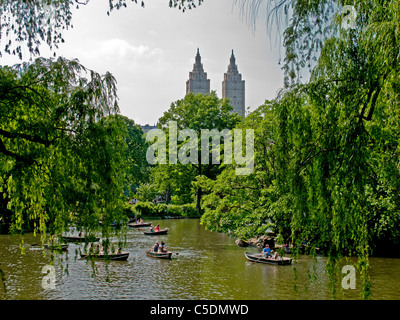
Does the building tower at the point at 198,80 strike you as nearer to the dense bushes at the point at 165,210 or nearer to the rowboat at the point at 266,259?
the dense bushes at the point at 165,210

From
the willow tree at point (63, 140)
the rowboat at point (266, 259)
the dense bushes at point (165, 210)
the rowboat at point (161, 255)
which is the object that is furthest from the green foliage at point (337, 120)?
the dense bushes at point (165, 210)

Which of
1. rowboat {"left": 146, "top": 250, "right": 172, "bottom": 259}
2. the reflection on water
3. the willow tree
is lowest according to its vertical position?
the reflection on water

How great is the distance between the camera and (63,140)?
7.05m

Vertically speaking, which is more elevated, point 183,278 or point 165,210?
point 165,210

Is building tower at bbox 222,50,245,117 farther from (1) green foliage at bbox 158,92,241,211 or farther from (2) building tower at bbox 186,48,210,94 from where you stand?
(1) green foliage at bbox 158,92,241,211

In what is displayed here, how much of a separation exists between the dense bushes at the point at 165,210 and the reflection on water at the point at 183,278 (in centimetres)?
2210

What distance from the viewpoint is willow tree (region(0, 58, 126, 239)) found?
23.1 ft

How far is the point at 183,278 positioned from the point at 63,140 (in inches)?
478

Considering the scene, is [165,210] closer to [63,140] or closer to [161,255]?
[161,255]

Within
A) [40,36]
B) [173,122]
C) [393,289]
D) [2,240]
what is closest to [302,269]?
[393,289]

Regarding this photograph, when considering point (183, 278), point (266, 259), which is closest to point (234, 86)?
point (266, 259)

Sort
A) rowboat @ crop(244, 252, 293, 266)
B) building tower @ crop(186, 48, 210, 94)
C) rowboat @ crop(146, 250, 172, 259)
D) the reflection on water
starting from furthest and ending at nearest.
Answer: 1. building tower @ crop(186, 48, 210, 94)
2. rowboat @ crop(146, 250, 172, 259)
3. rowboat @ crop(244, 252, 293, 266)
4. the reflection on water

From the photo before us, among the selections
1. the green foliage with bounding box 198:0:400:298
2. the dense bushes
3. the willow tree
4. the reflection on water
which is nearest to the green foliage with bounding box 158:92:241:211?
the dense bushes

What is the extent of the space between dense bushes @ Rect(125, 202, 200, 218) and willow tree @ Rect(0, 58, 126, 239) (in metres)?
39.5
